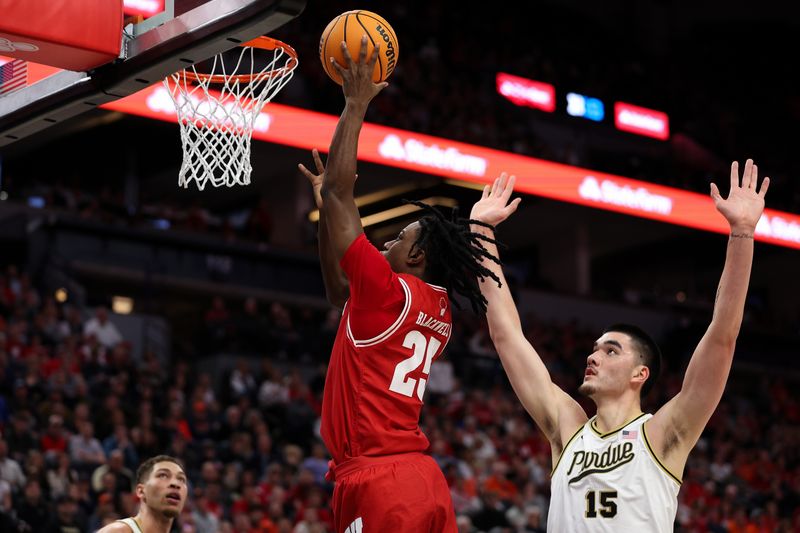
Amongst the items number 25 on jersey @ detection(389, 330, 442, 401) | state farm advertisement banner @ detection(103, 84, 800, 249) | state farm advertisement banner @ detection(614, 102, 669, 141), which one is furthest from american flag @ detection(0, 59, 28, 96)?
state farm advertisement banner @ detection(614, 102, 669, 141)

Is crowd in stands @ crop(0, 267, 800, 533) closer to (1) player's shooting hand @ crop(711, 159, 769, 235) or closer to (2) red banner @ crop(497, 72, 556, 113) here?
(2) red banner @ crop(497, 72, 556, 113)

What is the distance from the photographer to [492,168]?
52.0 ft

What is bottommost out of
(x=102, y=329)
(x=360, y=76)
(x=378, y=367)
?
(x=102, y=329)

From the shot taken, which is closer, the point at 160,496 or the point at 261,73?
the point at 261,73

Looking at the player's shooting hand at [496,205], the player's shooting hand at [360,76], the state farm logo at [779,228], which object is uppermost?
the state farm logo at [779,228]

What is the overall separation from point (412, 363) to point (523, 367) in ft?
1.96

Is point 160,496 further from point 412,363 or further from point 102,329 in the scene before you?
point 102,329

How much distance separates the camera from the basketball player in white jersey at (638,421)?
12.8 feet

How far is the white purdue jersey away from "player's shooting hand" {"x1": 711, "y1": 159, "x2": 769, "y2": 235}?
2.44ft

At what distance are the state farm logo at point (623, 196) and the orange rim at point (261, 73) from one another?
11.8 meters

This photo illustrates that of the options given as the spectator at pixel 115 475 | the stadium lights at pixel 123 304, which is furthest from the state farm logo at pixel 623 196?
the spectator at pixel 115 475

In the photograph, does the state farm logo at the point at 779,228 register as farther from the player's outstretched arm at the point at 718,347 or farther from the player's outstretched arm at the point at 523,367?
the player's outstretched arm at the point at 718,347

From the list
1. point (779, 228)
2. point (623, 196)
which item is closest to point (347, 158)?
point (623, 196)

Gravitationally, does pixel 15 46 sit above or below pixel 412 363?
above
